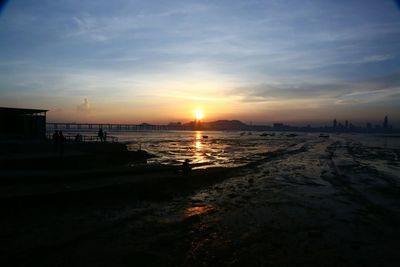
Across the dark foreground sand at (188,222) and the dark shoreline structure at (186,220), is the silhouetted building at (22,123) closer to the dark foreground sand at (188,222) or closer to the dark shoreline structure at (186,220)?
the dark shoreline structure at (186,220)

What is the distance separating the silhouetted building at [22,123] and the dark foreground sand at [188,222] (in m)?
15.1

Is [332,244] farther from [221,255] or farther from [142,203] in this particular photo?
[142,203]

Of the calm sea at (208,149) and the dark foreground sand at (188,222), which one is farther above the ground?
the dark foreground sand at (188,222)

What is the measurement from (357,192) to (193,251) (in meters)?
13.3

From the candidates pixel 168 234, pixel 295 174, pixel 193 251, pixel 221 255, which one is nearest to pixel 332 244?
pixel 221 255

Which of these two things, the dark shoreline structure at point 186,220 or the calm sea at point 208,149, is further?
the calm sea at point 208,149

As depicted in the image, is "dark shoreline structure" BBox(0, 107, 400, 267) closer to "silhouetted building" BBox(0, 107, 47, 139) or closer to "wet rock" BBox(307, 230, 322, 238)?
"wet rock" BBox(307, 230, 322, 238)

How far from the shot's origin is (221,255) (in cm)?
884

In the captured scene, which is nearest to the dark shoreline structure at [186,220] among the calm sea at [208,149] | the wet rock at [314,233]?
the wet rock at [314,233]

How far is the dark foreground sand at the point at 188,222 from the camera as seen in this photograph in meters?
8.74

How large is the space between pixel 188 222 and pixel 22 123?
2531 cm

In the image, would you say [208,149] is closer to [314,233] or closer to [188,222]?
[188,222]

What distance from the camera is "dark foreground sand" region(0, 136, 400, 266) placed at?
874 centimetres

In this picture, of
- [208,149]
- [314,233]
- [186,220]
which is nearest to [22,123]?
[186,220]
